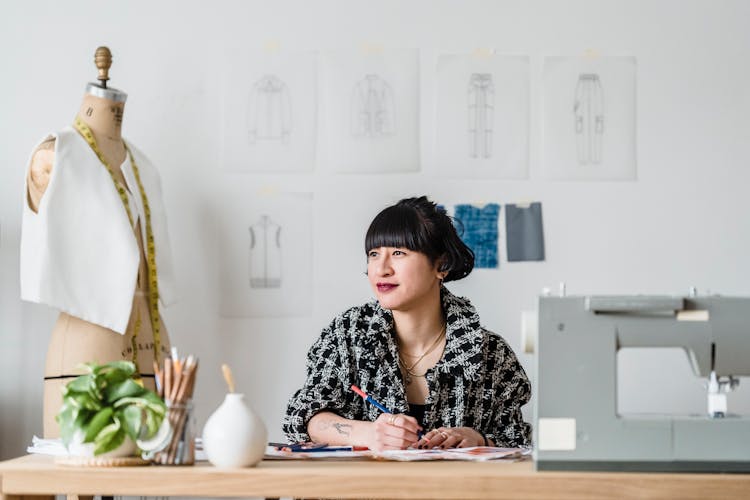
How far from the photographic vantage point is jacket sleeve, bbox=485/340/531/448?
2.87m

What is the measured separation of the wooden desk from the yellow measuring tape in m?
1.26

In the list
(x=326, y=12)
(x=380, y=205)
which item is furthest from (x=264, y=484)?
(x=326, y=12)

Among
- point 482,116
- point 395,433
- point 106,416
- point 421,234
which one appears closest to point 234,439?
point 106,416

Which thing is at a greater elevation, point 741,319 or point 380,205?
point 380,205

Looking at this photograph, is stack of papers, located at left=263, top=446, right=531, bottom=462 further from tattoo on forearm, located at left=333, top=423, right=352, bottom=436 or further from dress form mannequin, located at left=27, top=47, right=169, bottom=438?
dress form mannequin, located at left=27, top=47, right=169, bottom=438

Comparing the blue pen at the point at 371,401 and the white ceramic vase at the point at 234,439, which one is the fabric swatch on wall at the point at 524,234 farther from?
the white ceramic vase at the point at 234,439

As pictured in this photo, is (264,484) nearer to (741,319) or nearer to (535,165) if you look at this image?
(741,319)

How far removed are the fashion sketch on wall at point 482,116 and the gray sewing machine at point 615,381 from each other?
1759mm

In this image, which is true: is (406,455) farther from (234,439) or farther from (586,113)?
(586,113)

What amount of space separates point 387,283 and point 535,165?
102cm

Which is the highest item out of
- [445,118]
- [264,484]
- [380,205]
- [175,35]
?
[175,35]

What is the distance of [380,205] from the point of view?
3695 millimetres

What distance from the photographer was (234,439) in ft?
6.15

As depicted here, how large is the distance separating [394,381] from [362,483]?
1.02 meters
